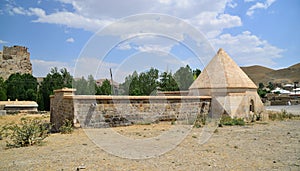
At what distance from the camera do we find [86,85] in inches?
1296

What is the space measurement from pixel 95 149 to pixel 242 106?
10885 millimetres

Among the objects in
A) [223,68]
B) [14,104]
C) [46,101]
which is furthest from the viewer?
[46,101]

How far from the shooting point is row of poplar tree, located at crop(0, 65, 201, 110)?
1112 inches

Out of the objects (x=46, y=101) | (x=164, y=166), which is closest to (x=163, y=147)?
(x=164, y=166)

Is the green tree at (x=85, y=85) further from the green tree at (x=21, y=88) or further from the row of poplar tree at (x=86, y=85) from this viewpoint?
the green tree at (x=21, y=88)

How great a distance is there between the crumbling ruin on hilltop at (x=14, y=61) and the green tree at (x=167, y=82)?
100 feet

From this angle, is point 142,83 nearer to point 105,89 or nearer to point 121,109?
point 105,89

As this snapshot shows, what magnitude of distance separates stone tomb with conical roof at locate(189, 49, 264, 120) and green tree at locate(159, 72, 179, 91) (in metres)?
14.4

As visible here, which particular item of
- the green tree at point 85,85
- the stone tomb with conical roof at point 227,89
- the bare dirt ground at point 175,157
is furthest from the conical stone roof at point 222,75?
the green tree at point 85,85

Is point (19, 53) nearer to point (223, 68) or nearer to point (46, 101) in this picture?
point (46, 101)

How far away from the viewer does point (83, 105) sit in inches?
386

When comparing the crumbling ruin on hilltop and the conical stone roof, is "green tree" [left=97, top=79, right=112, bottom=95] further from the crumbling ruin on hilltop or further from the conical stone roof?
the crumbling ruin on hilltop

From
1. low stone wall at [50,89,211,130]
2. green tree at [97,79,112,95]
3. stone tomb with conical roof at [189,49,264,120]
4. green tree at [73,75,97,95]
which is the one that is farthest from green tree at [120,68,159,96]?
low stone wall at [50,89,211,130]

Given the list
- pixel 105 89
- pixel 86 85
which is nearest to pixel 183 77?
pixel 105 89
